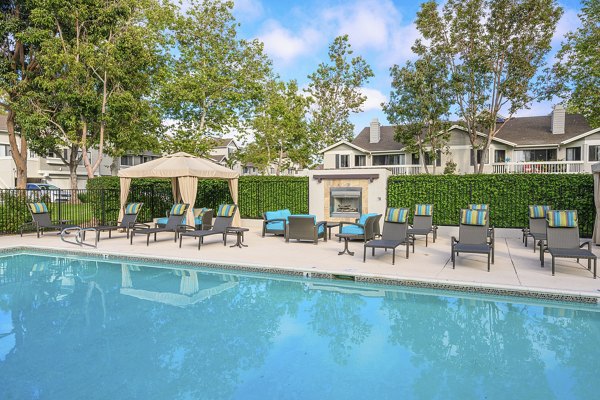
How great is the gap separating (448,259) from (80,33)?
20.1 m

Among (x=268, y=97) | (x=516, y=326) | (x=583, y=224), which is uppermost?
(x=268, y=97)

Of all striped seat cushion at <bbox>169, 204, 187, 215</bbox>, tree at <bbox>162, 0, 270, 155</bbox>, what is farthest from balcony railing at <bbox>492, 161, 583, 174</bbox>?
striped seat cushion at <bbox>169, 204, 187, 215</bbox>

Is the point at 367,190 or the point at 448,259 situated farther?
the point at 367,190

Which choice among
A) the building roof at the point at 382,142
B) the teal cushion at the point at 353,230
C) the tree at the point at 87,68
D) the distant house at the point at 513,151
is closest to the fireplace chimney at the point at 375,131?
the distant house at the point at 513,151

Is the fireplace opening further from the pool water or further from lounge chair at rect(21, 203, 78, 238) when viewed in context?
lounge chair at rect(21, 203, 78, 238)

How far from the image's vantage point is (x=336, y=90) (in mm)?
38375

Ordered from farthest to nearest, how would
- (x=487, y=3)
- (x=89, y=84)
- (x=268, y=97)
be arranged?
(x=268, y=97), (x=487, y=3), (x=89, y=84)

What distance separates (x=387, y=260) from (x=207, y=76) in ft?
63.1

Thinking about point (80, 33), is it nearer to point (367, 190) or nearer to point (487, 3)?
point (367, 190)

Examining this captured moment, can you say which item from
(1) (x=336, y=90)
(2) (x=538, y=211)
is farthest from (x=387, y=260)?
(1) (x=336, y=90)

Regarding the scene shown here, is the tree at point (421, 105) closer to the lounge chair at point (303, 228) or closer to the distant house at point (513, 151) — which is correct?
the distant house at point (513, 151)

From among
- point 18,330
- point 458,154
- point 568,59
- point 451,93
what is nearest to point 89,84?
point 18,330

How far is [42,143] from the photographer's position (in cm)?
2342

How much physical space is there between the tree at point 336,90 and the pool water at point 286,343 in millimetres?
31512
